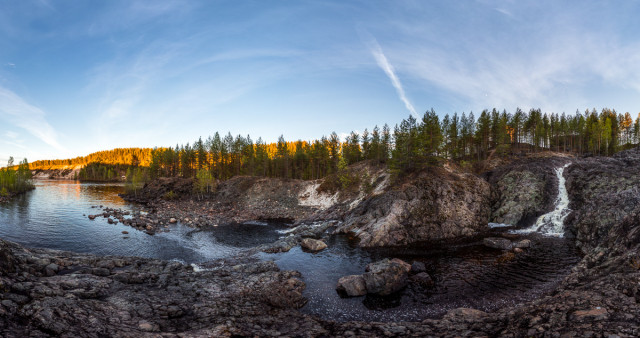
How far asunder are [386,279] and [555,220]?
3547cm

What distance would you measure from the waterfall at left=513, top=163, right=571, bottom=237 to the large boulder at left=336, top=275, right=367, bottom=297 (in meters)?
31.4

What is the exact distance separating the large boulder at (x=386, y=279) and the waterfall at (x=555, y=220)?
28011 mm

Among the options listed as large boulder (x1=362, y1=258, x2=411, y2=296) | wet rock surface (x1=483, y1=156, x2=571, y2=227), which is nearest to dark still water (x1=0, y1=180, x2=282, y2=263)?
large boulder (x1=362, y1=258, x2=411, y2=296)

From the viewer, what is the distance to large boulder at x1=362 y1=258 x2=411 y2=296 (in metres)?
20.0

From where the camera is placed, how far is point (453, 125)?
285ft

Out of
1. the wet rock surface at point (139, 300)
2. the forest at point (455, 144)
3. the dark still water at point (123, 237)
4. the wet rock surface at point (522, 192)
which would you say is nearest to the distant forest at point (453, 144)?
the forest at point (455, 144)

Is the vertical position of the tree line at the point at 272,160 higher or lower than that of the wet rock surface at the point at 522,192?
higher

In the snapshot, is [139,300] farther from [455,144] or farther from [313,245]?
[455,144]

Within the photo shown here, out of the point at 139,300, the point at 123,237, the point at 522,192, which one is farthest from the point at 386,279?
the point at 522,192

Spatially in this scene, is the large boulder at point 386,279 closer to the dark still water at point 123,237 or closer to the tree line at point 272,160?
the dark still water at point 123,237

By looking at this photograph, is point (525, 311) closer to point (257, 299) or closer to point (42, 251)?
point (257, 299)

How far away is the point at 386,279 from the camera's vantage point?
20359 mm

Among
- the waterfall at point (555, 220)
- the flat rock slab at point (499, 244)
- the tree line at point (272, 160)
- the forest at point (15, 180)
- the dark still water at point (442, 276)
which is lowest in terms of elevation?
the dark still water at point (442, 276)

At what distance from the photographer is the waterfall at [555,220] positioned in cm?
3662
